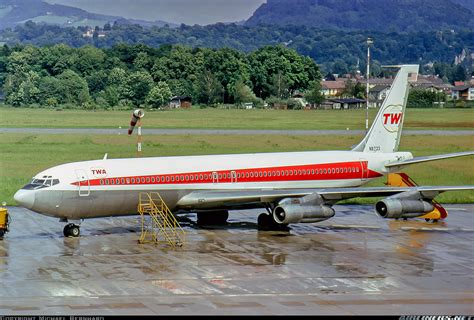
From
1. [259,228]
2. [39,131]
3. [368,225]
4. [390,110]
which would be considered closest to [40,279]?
[259,228]

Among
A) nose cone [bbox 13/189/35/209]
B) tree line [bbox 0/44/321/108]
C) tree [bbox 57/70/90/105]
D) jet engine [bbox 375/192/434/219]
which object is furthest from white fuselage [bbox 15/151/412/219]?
tree [bbox 57/70/90/105]

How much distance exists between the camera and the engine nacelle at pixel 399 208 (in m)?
47.1

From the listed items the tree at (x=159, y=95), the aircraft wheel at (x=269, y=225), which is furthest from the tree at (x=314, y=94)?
the aircraft wheel at (x=269, y=225)

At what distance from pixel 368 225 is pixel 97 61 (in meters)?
102

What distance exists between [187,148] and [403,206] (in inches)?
1866

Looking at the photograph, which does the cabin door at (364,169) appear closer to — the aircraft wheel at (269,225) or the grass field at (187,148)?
the aircraft wheel at (269,225)

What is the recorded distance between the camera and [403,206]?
47.4 m

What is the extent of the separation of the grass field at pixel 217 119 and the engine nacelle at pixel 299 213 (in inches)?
2808

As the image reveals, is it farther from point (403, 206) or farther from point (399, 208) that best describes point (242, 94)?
point (399, 208)

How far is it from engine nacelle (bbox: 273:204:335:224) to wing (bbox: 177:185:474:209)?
94 cm

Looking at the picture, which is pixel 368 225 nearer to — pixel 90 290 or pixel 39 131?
pixel 90 290

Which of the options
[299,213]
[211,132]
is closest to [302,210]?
[299,213]

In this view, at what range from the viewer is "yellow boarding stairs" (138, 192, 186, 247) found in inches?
1825

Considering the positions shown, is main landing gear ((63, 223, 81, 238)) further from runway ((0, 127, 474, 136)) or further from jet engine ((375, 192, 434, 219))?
runway ((0, 127, 474, 136))
